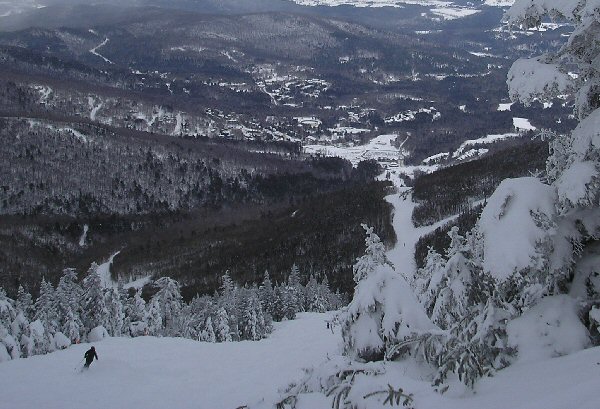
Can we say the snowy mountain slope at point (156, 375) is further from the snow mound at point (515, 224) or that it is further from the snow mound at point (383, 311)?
the snow mound at point (515, 224)

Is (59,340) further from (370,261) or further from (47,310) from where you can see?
(370,261)

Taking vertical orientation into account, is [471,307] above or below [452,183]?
above

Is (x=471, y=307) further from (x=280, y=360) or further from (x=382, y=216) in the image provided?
(x=382, y=216)

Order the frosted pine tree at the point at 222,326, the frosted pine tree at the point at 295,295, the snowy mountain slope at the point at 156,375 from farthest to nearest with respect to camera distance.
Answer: the frosted pine tree at the point at 295,295 < the frosted pine tree at the point at 222,326 < the snowy mountain slope at the point at 156,375

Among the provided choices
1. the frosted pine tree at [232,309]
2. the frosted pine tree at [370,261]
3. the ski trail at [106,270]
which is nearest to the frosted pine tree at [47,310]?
the frosted pine tree at [232,309]

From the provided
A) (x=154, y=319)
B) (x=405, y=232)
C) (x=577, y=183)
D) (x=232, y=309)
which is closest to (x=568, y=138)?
(x=577, y=183)

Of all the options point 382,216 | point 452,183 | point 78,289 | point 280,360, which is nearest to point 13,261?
point 382,216
